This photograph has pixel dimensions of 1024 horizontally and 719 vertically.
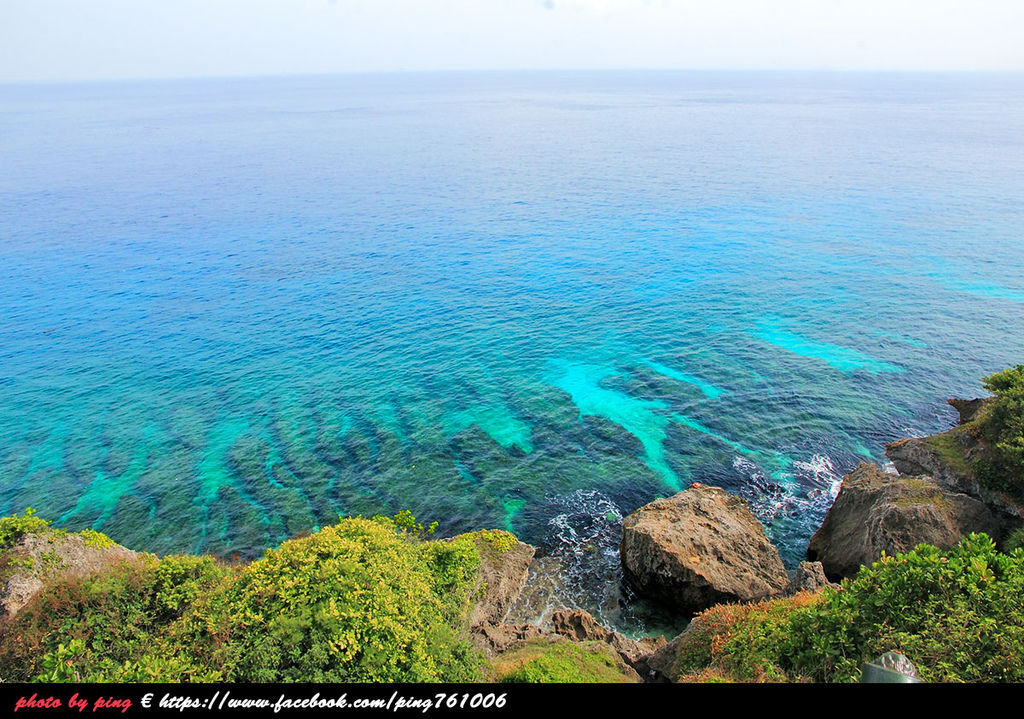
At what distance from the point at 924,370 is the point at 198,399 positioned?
82.2 metres

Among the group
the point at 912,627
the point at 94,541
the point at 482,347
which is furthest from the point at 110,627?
the point at 482,347

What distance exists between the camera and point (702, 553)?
4056cm

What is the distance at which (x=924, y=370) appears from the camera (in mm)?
66438

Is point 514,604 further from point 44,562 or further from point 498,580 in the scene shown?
point 44,562

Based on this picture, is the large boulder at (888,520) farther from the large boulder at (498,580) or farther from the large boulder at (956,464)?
the large boulder at (498,580)

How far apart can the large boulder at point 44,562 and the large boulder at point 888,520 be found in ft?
153

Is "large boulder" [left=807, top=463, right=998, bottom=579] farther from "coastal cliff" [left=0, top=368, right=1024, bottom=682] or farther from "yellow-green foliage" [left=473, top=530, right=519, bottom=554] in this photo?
"yellow-green foliage" [left=473, top=530, right=519, bottom=554]

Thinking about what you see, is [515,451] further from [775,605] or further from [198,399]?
[198,399]

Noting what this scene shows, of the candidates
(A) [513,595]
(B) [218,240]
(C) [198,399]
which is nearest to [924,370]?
(A) [513,595]

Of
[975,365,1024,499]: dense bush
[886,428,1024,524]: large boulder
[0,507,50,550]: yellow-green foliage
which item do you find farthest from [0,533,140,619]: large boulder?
[975,365,1024,499]: dense bush

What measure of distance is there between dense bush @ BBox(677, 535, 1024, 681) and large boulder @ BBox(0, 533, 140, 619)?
34095mm

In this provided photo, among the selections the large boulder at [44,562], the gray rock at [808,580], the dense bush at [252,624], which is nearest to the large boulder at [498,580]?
the dense bush at [252,624]

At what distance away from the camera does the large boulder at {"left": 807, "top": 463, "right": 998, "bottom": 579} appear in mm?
37031

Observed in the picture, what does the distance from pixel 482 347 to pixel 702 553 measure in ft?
136
